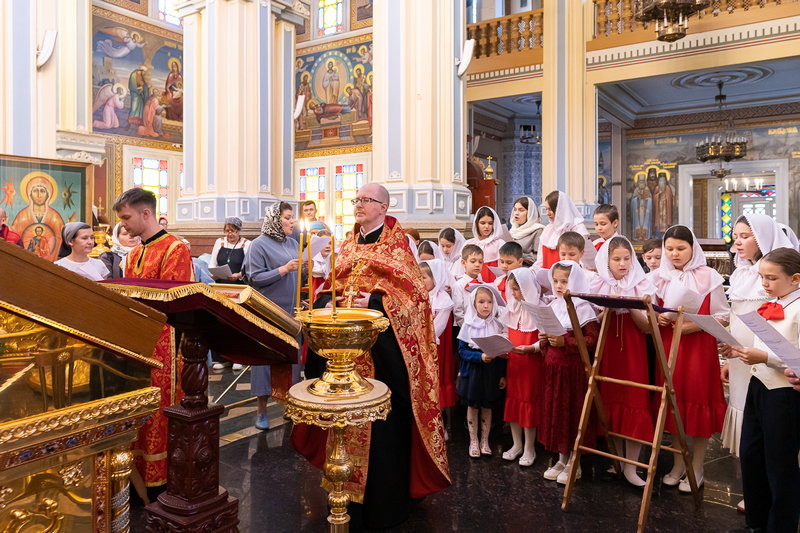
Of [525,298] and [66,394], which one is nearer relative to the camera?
[66,394]

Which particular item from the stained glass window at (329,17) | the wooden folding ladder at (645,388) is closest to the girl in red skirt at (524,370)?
the wooden folding ladder at (645,388)

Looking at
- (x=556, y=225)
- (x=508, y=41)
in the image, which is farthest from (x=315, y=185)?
(x=556, y=225)

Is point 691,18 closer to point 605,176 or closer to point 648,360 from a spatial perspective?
point 605,176

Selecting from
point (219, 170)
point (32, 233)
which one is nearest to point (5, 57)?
point (32, 233)

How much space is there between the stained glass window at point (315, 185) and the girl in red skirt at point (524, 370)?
1330cm

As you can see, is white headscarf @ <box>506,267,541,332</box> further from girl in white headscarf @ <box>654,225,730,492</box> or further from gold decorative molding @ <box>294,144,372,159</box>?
gold decorative molding @ <box>294,144,372,159</box>

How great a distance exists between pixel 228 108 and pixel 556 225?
5.88 m

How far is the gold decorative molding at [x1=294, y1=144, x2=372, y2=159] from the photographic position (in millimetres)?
16406

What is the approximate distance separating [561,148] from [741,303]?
9.17 m

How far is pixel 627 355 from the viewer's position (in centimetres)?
363

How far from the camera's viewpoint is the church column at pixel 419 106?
7.29 metres

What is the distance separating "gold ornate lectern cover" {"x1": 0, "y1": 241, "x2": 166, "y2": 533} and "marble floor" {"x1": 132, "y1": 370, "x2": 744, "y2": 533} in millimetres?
1706

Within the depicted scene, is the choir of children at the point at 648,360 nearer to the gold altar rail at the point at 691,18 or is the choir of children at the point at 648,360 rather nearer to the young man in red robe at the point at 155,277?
the young man in red robe at the point at 155,277

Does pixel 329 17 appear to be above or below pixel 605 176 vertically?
above
